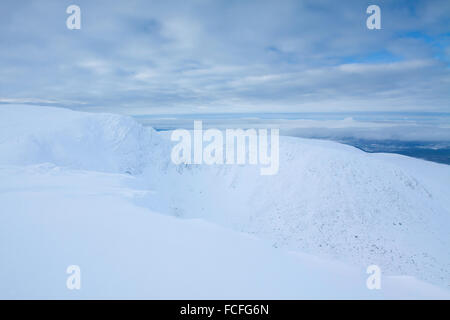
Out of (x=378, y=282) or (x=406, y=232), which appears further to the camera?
(x=406, y=232)

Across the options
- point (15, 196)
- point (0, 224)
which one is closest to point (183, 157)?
point (15, 196)

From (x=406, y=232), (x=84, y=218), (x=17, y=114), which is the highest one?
(x=17, y=114)

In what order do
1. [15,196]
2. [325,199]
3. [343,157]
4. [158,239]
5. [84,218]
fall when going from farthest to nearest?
[343,157] < [325,199] < [15,196] < [84,218] < [158,239]
